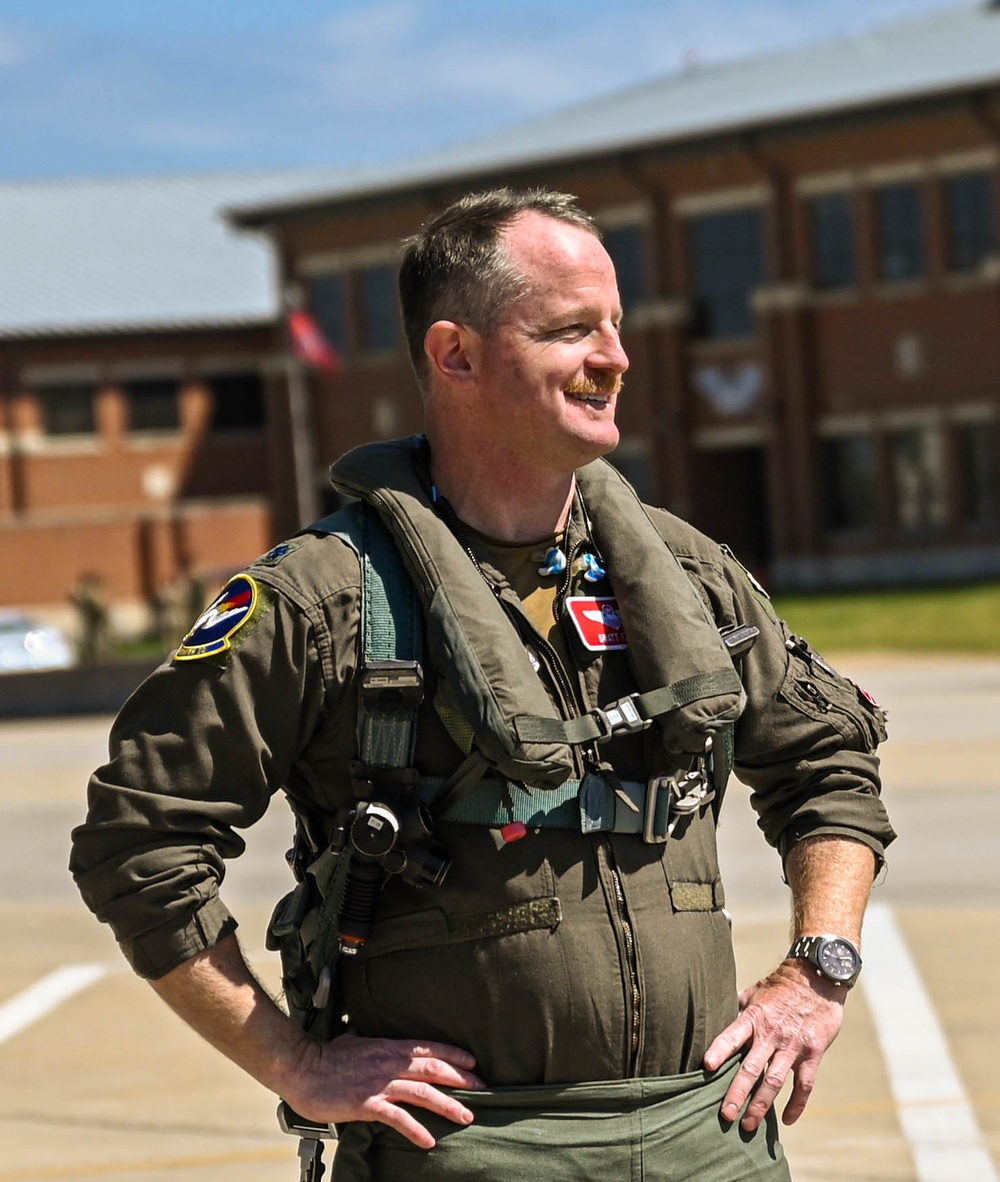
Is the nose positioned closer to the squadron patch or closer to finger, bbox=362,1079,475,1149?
the squadron patch

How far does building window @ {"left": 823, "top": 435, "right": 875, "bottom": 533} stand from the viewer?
39.9m

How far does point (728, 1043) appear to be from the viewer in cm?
323

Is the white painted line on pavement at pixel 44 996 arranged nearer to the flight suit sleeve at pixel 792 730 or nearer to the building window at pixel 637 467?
the flight suit sleeve at pixel 792 730

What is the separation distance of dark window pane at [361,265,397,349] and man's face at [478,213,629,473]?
4339 centimetres

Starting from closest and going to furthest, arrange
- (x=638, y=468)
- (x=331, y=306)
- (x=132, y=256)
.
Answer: (x=638, y=468)
(x=331, y=306)
(x=132, y=256)

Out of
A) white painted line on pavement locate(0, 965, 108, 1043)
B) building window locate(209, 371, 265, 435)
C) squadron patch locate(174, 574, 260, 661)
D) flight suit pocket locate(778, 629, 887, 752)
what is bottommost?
white painted line on pavement locate(0, 965, 108, 1043)

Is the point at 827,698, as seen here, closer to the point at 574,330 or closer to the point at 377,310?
the point at 574,330

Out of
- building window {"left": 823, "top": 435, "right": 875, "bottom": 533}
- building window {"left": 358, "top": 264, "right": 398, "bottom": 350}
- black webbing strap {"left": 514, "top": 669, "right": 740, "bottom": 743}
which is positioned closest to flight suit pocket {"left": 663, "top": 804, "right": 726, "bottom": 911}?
black webbing strap {"left": 514, "top": 669, "right": 740, "bottom": 743}

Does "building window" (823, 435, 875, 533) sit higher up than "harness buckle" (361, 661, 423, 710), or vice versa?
"harness buckle" (361, 661, 423, 710)

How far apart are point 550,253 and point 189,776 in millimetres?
1013

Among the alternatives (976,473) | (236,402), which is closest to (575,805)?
(976,473)

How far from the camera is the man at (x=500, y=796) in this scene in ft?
10.1

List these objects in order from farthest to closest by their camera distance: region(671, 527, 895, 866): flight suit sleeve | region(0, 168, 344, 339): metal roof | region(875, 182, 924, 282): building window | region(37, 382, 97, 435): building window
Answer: region(0, 168, 344, 339): metal roof
region(37, 382, 97, 435): building window
region(875, 182, 924, 282): building window
region(671, 527, 895, 866): flight suit sleeve

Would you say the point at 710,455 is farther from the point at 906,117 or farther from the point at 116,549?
the point at 116,549
